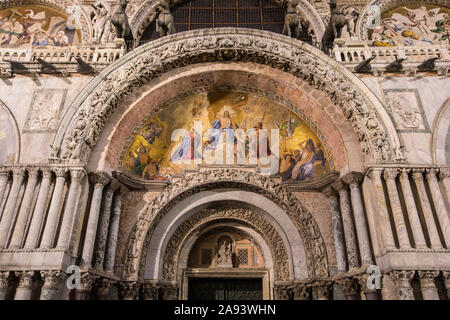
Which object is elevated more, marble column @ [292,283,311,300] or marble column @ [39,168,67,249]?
marble column @ [39,168,67,249]

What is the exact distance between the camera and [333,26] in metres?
9.47

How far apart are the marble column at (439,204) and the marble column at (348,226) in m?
1.72

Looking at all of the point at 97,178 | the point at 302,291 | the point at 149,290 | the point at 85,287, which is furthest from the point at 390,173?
the point at 85,287

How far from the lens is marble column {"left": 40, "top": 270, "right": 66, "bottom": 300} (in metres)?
6.23

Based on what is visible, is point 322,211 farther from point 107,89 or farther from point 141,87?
point 107,89

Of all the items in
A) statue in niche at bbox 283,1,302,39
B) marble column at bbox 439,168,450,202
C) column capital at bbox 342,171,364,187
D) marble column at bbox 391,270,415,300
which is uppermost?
statue in niche at bbox 283,1,302,39

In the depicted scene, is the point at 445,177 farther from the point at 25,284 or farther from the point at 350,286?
the point at 25,284

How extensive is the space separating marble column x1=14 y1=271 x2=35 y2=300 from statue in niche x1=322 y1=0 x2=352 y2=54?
9471mm

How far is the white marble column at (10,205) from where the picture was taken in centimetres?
673

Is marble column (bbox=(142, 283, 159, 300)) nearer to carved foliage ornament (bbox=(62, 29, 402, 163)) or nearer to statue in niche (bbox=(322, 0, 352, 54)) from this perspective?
carved foliage ornament (bbox=(62, 29, 402, 163))

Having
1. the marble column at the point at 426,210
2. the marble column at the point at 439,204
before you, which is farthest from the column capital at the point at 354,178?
the marble column at the point at 439,204

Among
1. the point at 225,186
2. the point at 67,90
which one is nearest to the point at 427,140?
the point at 225,186

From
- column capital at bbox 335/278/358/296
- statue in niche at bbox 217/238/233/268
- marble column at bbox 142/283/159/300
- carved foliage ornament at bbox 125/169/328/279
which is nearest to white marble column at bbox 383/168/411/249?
column capital at bbox 335/278/358/296

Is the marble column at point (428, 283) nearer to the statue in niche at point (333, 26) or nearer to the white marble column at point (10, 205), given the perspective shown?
the statue in niche at point (333, 26)
